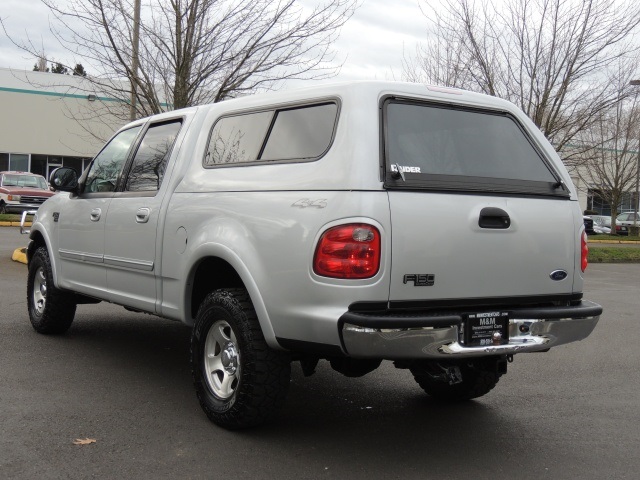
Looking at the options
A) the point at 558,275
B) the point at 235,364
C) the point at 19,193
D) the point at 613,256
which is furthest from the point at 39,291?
the point at 19,193

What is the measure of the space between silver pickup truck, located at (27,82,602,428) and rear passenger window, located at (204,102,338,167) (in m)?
0.01

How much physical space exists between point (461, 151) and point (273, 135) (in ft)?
→ 3.59

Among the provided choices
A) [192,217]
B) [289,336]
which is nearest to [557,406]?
[289,336]

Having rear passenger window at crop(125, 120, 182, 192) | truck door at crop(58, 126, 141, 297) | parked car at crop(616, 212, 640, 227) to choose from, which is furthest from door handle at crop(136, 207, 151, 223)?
parked car at crop(616, 212, 640, 227)

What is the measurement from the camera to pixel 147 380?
575cm

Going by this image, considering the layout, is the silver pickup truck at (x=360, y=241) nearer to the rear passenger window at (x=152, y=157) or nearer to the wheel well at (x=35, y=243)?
the rear passenger window at (x=152, y=157)

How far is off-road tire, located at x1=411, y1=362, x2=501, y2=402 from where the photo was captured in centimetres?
529

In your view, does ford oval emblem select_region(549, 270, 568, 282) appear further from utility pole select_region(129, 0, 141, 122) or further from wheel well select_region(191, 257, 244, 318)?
utility pole select_region(129, 0, 141, 122)

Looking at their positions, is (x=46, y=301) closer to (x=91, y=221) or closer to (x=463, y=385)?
(x=91, y=221)

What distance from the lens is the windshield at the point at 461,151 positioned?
4.22 metres

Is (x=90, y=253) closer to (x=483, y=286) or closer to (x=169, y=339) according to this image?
(x=169, y=339)

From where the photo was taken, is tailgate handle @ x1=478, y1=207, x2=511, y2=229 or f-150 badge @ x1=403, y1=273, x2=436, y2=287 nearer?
f-150 badge @ x1=403, y1=273, x2=436, y2=287

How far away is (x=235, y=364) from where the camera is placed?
455cm

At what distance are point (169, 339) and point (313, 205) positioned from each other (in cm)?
367
